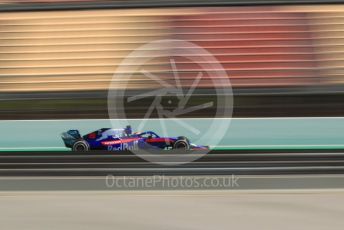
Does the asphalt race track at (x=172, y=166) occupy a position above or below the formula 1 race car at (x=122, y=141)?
below

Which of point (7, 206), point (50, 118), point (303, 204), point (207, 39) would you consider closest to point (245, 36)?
point (207, 39)

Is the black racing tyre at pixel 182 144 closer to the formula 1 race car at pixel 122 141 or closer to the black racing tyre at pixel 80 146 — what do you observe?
the formula 1 race car at pixel 122 141

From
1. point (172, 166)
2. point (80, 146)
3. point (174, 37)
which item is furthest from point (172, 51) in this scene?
point (80, 146)

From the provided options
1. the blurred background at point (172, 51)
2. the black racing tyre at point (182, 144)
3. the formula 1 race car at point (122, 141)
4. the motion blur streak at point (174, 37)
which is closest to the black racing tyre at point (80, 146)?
the formula 1 race car at point (122, 141)

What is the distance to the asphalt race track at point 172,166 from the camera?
4.64 metres

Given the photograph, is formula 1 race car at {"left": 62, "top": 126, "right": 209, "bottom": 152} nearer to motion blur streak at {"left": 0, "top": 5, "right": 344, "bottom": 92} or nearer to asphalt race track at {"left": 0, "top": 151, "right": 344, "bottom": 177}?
asphalt race track at {"left": 0, "top": 151, "right": 344, "bottom": 177}

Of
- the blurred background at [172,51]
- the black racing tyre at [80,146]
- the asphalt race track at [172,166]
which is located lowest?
the asphalt race track at [172,166]

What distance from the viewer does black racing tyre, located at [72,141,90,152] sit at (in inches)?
187

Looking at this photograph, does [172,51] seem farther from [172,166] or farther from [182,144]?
[172,166]

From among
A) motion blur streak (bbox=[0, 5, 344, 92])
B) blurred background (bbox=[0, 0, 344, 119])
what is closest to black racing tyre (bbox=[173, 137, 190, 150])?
blurred background (bbox=[0, 0, 344, 119])

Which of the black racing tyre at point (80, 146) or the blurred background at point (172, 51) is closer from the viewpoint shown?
the blurred background at point (172, 51)

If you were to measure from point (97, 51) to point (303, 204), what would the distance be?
1968mm

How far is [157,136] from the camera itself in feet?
15.6

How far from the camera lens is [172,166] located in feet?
15.5
